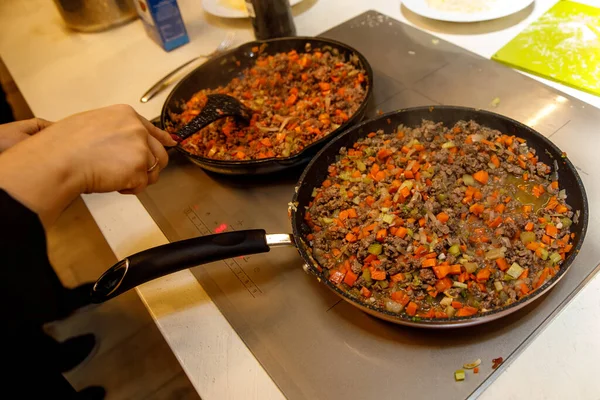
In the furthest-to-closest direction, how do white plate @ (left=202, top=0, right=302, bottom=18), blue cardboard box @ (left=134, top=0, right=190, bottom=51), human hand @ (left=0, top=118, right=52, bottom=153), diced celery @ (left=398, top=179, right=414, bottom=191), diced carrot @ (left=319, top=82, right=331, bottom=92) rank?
white plate @ (left=202, top=0, right=302, bottom=18) → blue cardboard box @ (left=134, top=0, right=190, bottom=51) → diced carrot @ (left=319, top=82, right=331, bottom=92) → diced celery @ (left=398, top=179, right=414, bottom=191) → human hand @ (left=0, top=118, right=52, bottom=153)

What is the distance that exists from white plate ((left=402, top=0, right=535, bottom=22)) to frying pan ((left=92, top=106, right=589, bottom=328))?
554 mm

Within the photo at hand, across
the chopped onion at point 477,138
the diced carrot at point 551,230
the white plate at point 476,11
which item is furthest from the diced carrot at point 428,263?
the white plate at point 476,11

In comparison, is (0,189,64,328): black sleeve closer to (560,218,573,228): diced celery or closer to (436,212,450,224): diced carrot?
(436,212,450,224): diced carrot

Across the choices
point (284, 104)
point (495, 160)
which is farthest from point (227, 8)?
point (495, 160)

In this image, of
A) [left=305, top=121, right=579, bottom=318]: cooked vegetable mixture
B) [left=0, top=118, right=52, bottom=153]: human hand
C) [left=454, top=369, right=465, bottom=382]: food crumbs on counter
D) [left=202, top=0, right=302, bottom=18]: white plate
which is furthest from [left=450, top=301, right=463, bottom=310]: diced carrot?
[left=202, top=0, right=302, bottom=18]: white plate

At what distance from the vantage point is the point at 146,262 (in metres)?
0.83

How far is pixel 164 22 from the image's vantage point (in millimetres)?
1610

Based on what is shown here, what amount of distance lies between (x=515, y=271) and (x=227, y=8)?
1.43 metres

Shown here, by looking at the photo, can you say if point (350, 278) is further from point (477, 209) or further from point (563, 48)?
point (563, 48)

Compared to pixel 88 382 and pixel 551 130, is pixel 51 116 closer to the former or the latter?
pixel 88 382

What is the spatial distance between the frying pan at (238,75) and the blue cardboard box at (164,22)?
12.7 inches

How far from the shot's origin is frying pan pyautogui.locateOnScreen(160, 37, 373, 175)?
1069 millimetres

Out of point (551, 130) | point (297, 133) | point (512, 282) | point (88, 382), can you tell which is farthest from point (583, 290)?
point (88, 382)

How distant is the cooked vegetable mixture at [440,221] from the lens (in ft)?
2.72
